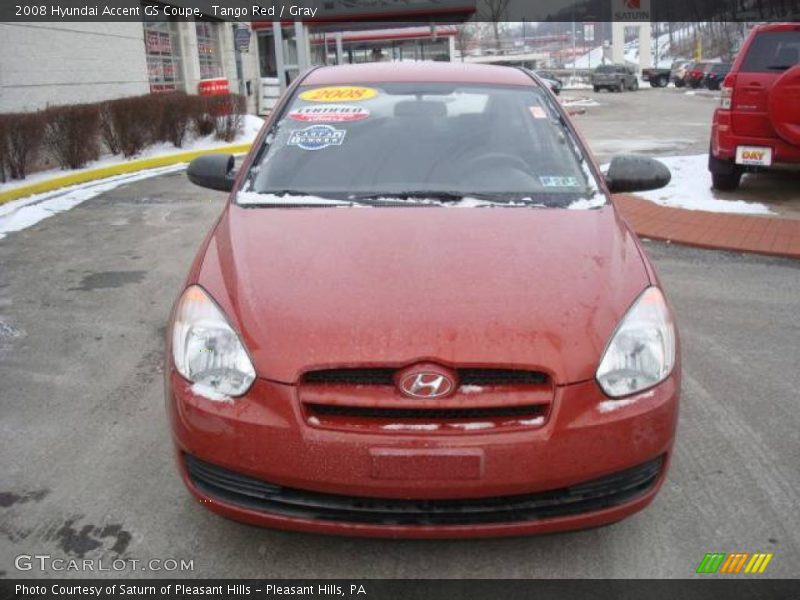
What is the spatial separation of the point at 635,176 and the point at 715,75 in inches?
1827

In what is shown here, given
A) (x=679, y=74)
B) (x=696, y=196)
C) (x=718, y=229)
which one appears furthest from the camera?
(x=679, y=74)

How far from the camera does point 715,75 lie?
45.3m

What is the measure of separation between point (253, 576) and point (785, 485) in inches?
80.1

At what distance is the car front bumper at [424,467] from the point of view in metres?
2.26

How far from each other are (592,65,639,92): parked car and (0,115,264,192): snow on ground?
35.2m

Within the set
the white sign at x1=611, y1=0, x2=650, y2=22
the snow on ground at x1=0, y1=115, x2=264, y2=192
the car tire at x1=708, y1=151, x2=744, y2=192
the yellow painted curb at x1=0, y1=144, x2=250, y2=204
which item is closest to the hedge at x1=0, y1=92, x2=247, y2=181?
the snow on ground at x1=0, y1=115, x2=264, y2=192

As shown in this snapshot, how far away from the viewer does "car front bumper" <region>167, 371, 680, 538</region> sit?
2.26 meters

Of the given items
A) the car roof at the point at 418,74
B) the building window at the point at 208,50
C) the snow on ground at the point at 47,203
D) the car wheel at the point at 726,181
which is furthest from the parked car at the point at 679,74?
the car roof at the point at 418,74

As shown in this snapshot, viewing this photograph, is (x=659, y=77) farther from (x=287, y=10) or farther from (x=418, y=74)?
(x=418, y=74)

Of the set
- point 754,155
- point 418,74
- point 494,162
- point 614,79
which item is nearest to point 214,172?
Result: point 418,74

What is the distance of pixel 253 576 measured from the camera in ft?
8.37

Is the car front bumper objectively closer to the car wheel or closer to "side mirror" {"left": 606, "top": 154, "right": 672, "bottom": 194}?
"side mirror" {"left": 606, "top": 154, "right": 672, "bottom": 194}

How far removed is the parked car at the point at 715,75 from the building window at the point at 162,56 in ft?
112

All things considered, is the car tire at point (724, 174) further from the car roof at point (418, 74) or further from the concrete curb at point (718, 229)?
the car roof at point (418, 74)
